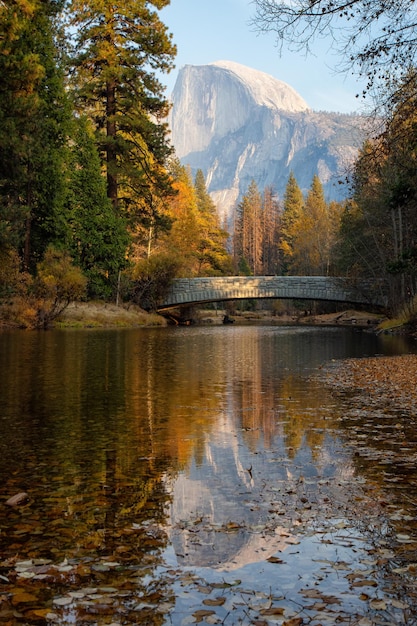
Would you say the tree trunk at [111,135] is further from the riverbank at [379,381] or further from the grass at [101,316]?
the riverbank at [379,381]

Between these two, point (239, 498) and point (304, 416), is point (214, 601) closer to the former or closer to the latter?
point (239, 498)

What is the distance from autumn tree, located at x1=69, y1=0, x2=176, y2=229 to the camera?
38.8 m

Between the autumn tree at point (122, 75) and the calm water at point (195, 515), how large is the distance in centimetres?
3176

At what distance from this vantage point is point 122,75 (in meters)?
39.0

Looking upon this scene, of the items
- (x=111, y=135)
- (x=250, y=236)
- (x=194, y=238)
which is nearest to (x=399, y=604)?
(x=111, y=135)

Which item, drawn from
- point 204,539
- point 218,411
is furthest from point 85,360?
point 204,539

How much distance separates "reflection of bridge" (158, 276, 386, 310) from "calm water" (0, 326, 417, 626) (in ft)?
120

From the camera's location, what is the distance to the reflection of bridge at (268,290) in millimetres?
47312

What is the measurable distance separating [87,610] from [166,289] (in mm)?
43167

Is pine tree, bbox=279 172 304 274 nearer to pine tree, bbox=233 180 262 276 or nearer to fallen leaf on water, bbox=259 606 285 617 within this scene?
pine tree, bbox=233 180 262 276

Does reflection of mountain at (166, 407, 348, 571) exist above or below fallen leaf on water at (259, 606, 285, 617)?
above

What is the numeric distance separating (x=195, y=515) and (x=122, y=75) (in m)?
38.2

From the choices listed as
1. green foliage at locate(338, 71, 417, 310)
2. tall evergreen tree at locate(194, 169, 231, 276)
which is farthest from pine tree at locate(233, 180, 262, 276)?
green foliage at locate(338, 71, 417, 310)

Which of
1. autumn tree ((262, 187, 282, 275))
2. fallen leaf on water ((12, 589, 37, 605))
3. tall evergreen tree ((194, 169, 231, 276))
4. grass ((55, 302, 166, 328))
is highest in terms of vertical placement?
autumn tree ((262, 187, 282, 275))
